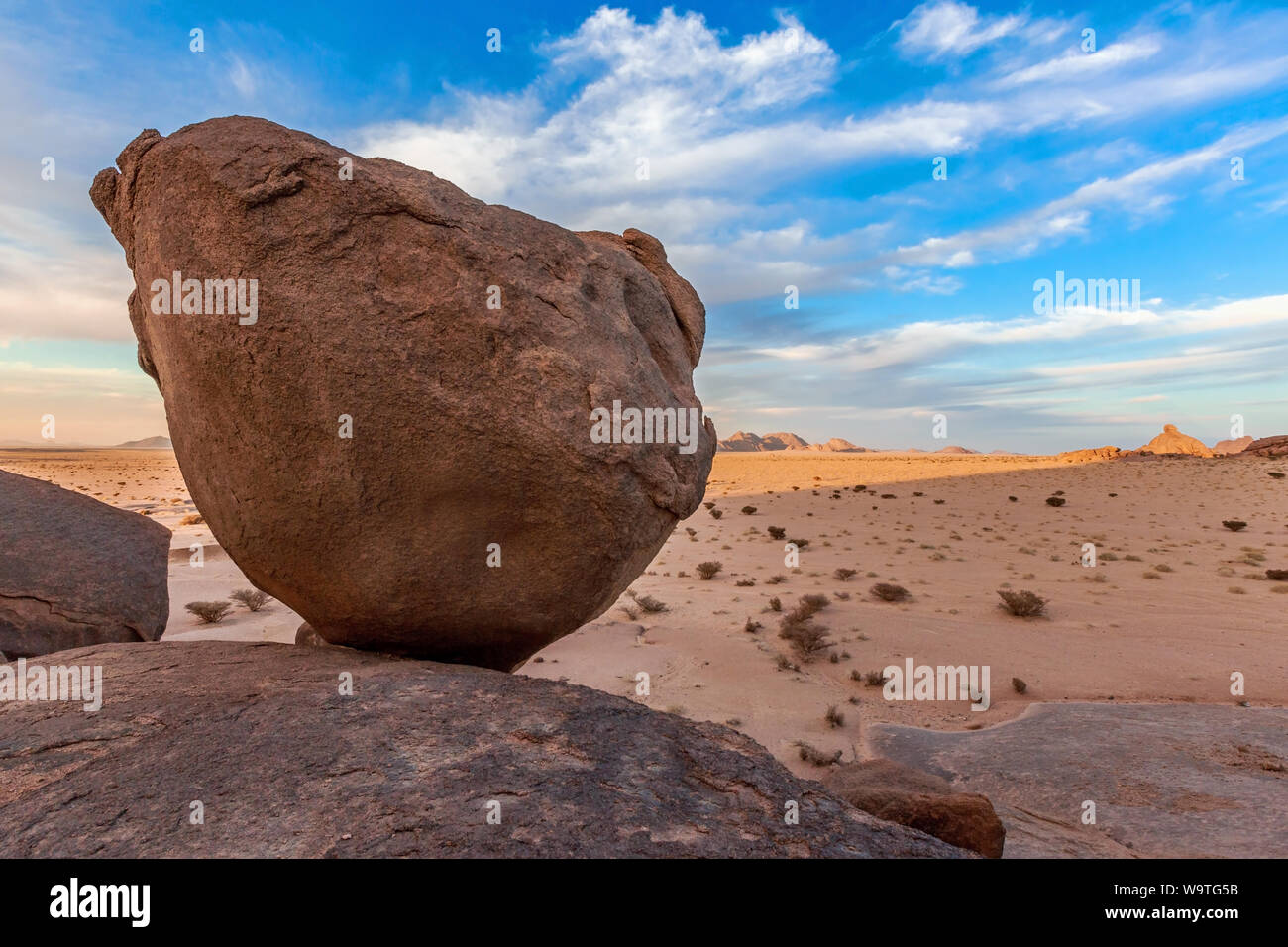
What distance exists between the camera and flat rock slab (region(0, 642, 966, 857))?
2359 millimetres

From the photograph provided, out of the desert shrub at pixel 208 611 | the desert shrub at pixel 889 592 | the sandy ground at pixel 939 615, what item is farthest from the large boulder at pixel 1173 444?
the desert shrub at pixel 208 611

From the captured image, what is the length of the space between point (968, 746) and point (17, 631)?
8.14 metres

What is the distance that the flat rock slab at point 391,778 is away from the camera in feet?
7.74

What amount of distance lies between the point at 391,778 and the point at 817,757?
4611 millimetres

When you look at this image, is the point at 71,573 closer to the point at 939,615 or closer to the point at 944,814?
the point at 944,814

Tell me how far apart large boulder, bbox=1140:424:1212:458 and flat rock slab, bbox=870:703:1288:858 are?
54.8 m

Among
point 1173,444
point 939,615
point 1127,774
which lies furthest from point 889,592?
point 1173,444

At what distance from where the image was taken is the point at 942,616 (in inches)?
440

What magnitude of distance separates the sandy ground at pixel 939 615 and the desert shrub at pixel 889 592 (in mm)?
167

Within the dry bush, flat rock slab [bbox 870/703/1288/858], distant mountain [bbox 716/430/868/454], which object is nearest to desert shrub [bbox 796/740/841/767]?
flat rock slab [bbox 870/703/1288/858]

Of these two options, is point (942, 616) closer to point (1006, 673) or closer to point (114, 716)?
point (1006, 673)

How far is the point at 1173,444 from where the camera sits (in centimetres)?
5562

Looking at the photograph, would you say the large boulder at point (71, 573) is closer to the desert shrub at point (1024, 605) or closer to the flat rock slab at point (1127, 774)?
the flat rock slab at point (1127, 774)
